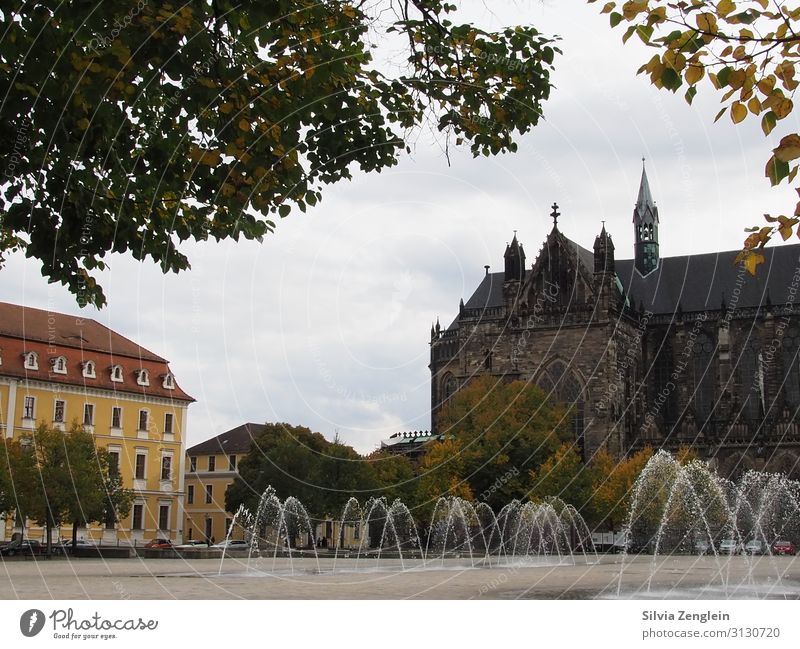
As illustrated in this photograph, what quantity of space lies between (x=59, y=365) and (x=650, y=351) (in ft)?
141

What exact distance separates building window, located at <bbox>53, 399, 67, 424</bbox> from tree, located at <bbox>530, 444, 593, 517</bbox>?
23.2 meters

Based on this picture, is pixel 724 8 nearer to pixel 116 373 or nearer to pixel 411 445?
pixel 116 373

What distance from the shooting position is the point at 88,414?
47531 mm

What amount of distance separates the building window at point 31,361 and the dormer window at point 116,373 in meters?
4.08

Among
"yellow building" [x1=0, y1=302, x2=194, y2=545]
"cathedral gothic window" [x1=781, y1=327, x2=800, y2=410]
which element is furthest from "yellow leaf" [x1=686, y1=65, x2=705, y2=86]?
"cathedral gothic window" [x1=781, y1=327, x2=800, y2=410]

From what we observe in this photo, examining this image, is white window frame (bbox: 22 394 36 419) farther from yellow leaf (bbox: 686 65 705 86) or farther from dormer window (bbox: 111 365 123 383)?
yellow leaf (bbox: 686 65 705 86)

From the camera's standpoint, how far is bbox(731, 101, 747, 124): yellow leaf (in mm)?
6281

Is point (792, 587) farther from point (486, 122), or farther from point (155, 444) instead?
point (155, 444)

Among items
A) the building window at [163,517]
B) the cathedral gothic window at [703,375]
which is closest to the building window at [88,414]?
the building window at [163,517]

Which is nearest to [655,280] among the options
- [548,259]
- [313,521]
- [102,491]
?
[548,259]

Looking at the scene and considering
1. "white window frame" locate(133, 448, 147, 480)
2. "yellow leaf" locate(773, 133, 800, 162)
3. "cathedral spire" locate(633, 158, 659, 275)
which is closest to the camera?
"yellow leaf" locate(773, 133, 800, 162)

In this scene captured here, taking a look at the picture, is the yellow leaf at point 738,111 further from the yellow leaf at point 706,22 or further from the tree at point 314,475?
the tree at point 314,475

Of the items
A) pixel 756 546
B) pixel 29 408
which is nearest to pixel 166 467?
pixel 29 408
